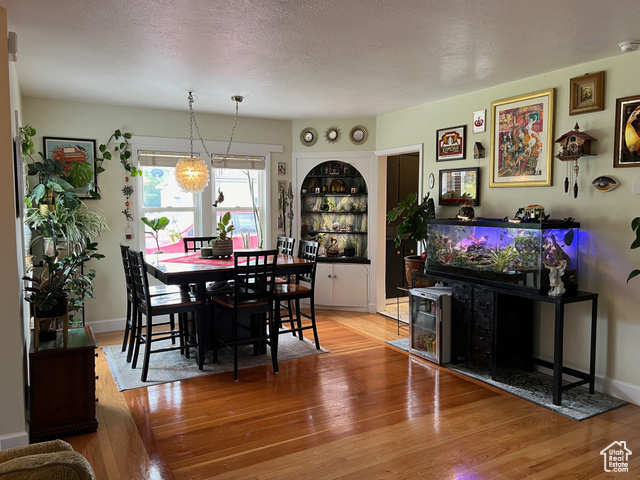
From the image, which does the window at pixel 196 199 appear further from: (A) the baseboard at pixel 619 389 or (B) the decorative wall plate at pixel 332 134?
(A) the baseboard at pixel 619 389

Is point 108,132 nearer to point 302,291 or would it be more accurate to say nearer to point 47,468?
point 302,291

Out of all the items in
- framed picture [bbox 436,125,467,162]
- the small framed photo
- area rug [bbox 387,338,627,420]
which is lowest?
area rug [bbox 387,338,627,420]

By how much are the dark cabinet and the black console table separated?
2811 mm

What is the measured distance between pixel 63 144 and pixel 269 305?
283 cm

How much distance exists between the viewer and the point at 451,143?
4781mm

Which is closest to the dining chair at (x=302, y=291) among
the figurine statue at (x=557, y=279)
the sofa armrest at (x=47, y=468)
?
the figurine statue at (x=557, y=279)

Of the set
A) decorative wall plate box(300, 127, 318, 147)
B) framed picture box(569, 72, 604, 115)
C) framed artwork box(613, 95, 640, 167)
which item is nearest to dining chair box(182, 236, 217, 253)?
decorative wall plate box(300, 127, 318, 147)

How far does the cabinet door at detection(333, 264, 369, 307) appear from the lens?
237 inches

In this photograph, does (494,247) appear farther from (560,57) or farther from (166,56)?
(166,56)

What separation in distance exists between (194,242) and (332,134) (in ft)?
7.20

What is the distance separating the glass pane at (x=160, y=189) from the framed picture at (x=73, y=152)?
0.55 metres

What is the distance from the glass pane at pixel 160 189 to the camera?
5453 millimetres

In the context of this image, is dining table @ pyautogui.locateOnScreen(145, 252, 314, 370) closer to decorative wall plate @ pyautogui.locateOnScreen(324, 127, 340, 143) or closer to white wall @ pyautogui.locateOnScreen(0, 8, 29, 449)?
white wall @ pyautogui.locateOnScreen(0, 8, 29, 449)
